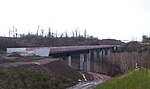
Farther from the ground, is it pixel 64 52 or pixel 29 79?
pixel 64 52

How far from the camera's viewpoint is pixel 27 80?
4656 centimetres

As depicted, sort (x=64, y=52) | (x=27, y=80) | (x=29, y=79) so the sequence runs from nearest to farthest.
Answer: (x=27, y=80), (x=29, y=79), (x=64, y=52)

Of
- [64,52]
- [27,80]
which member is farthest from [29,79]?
[64,52]

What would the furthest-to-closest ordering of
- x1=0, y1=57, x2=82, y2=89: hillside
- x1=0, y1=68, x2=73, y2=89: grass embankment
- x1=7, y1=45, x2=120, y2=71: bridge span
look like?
x1=7, y1=45, x2=120, y2=71: bridge span, x1=0, y1=57, x2=82, y2=89: hillside, x1=0, y1=68, x2=73, y2=89: grass embankment

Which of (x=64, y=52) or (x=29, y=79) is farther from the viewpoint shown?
(x=64, y=52)

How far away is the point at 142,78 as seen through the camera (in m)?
14.3

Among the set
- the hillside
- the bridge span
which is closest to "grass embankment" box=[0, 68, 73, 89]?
the hillside

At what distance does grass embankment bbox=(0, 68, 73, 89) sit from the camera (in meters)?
43.6

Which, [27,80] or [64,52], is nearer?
[27,80]

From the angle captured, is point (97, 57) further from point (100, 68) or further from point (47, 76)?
point (47, 76)

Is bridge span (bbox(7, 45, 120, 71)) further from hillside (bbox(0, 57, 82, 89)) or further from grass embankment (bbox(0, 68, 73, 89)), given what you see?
grass embankment (bbox(0, 68, 73, 89))

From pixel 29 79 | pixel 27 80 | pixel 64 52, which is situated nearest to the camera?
pixel 27 80

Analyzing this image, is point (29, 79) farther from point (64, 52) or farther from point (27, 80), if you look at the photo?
point (64, 52)

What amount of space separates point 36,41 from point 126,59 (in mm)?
48462
